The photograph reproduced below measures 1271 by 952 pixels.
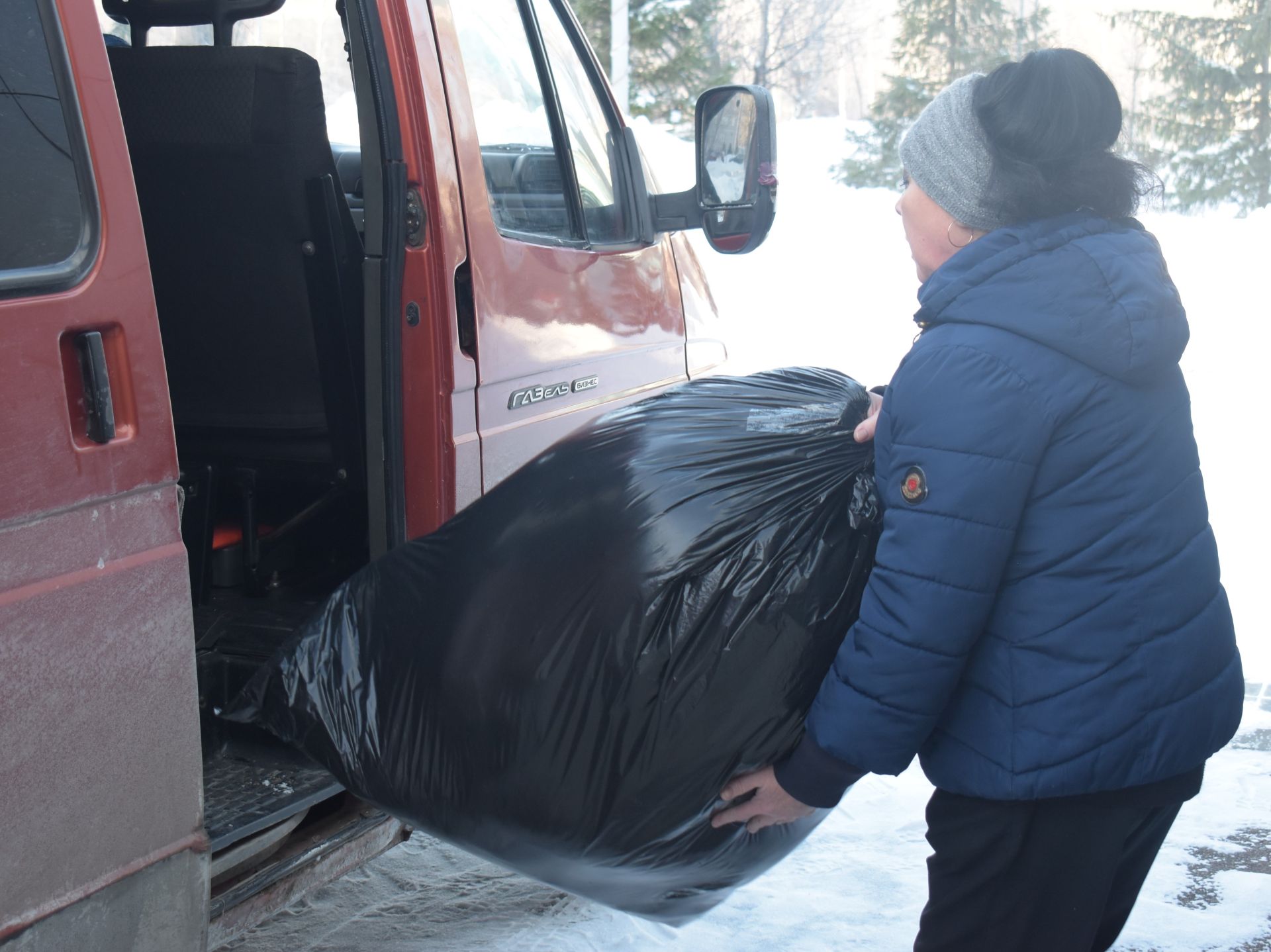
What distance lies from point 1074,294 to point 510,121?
1.67m

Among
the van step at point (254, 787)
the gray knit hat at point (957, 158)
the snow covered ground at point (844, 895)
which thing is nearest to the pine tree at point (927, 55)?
the snow covered ground at point (844, 895)

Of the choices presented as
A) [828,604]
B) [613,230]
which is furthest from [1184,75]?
[828,604]

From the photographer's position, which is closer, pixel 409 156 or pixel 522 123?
pixel 409 156

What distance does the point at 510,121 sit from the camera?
2910 millimetres

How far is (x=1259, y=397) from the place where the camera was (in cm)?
907

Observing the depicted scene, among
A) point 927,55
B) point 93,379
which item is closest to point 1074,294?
point 93,379

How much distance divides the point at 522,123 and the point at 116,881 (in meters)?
1.91

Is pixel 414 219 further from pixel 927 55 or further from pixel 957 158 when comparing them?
pixel 927 55

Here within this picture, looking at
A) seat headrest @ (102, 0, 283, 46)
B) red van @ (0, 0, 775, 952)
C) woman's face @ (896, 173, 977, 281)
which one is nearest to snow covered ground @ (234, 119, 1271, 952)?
A: red van @ (0, 0, 775, 952)

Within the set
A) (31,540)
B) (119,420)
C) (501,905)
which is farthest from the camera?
(501,905)

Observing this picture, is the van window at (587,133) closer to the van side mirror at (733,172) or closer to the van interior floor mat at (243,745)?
the van side mirror at (733,172)

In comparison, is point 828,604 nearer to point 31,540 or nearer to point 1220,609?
point 1220,609

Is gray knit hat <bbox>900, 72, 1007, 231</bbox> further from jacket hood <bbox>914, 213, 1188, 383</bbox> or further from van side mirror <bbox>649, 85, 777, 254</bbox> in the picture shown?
van side mirror <bbox>649, 85, 777, 254</bbox>

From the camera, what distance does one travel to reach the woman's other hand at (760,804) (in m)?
1.83
